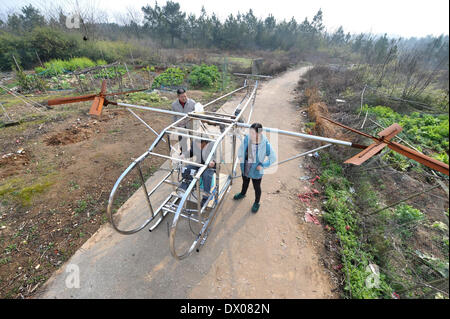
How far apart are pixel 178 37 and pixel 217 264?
34.9m

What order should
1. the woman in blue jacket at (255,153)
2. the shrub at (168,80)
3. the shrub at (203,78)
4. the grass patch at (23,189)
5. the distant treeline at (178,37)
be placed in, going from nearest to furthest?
the woman in blue jacket at (255,153), the grass patch at (23,189), the shrub at (168,80), the shrub at (203,78), the distant treeline at (178,37)

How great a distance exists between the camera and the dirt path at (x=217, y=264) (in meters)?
2.74

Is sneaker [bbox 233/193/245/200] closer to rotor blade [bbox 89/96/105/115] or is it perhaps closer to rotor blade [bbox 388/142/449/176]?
rotor blade [bbox 388/142/449/176]

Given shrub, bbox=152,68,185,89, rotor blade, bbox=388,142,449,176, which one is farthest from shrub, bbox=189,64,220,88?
rotor blade, bbox=388,142,449,176

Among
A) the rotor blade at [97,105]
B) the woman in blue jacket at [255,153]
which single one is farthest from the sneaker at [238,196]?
the rotor blade at [97,105]

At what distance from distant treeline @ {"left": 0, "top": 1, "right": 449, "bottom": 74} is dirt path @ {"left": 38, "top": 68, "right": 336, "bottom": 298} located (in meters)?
11.4

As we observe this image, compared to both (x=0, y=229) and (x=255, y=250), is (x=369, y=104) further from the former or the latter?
(x=0, y=229)

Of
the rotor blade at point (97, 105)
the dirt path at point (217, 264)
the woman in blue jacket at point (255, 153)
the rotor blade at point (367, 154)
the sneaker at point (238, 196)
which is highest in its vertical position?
the rotor blade at point (97, 105)

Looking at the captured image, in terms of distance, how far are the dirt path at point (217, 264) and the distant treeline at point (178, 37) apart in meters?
11.4

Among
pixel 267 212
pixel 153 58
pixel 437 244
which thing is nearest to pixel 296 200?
pixel 267 212

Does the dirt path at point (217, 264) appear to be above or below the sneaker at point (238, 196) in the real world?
below

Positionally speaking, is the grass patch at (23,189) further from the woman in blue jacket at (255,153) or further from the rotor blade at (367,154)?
the rotor blade at (367,154)

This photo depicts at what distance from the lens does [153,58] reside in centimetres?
1828

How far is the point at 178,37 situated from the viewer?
97.2 feet
